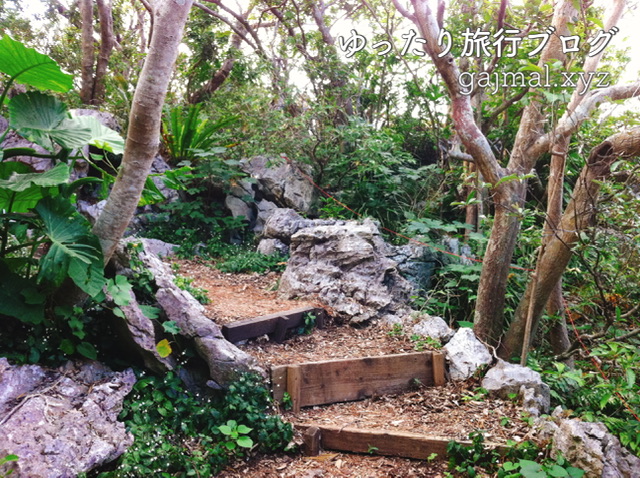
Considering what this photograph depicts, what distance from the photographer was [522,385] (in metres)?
3.17

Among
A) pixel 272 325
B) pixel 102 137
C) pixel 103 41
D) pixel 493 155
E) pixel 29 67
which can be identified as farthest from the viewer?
pixel 103 41

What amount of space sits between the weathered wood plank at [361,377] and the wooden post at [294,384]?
7 cm

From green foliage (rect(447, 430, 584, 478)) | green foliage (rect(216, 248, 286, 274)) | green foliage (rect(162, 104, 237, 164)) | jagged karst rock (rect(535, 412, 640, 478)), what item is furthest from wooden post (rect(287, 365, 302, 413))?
green foliage (rect(162, 104, 237, 164))

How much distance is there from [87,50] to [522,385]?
7.41 metres

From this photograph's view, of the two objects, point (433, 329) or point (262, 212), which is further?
point (262, 212)

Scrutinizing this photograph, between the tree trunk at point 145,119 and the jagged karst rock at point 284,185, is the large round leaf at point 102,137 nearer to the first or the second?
the tree trunk at point 145,119

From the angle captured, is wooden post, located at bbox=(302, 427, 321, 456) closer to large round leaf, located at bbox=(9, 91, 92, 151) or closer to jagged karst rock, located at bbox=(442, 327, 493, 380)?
jagged karst rock, located at bbox=(442, 327, 493, 380)

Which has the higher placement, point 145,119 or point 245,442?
point 145,119

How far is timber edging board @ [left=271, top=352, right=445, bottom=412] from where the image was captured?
10.4 feet

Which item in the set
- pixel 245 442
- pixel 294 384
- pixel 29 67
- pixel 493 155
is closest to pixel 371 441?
pixel 294 384

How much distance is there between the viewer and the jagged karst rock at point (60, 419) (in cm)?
191

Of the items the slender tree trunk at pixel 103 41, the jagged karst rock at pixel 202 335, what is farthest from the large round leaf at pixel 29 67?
the slender tree trunk at pixel 103 41

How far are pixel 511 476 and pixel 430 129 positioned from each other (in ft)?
18.9

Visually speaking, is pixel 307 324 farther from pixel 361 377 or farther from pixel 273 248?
pixel 273 248
